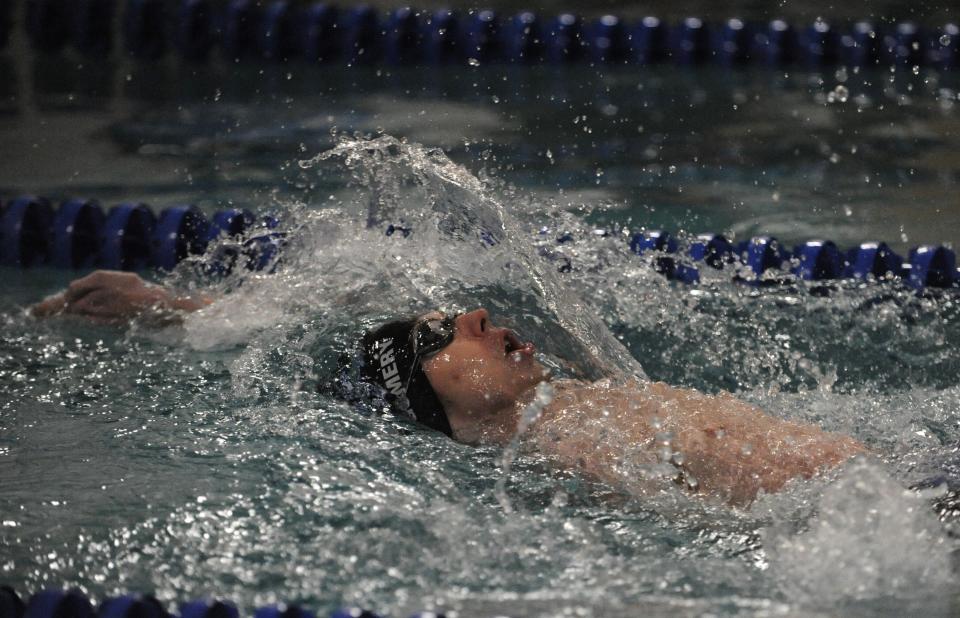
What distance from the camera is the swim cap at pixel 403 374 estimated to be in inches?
94.3


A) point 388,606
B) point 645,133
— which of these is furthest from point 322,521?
point 645,133

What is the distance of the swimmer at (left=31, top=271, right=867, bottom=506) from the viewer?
2.21m

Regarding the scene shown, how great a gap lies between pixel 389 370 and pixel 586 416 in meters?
0.42

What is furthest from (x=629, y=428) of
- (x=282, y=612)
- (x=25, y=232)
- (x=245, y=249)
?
(x=25, y=232)

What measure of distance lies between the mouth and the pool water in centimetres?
20

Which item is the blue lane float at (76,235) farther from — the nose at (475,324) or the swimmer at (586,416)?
the nose at (475,324)

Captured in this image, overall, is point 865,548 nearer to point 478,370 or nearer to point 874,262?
point 478,370

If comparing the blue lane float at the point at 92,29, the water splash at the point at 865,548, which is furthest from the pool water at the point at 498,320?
the blue lane float at the point at 92,29

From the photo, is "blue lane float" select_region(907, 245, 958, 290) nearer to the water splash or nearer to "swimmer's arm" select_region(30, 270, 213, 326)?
the water splash

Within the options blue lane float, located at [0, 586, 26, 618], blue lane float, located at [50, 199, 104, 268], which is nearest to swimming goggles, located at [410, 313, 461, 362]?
blue lane float, located at [0, 586, 26, 618]

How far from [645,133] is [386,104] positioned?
1189 millimetres

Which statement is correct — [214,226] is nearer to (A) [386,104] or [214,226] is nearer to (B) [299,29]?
(A) [386,104]

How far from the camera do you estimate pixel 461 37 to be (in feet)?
19.5

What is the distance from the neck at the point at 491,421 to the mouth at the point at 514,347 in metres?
0.08
